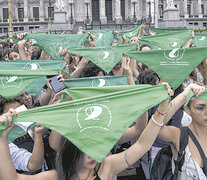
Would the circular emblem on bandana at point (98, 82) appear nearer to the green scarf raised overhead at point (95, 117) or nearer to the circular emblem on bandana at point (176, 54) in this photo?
the circular emblem on bandana at point (176, 54)

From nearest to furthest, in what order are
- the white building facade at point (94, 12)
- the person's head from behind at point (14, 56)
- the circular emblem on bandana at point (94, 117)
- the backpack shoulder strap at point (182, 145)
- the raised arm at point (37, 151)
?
1. the circular emblem on bandana at point (94, 117)
2. the raised arm at point (37, 151)
3. the backpack shoulder strap at point (182, 145)
4. the person's head from behind at point (14, 56)
5. the white building facade at point (94, 12)

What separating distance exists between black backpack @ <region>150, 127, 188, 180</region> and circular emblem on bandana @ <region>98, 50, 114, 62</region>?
120 inches

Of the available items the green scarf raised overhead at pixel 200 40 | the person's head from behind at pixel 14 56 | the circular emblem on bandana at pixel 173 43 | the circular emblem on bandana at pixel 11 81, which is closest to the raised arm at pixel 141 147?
the circular emblem on bandana at pixel 11 81

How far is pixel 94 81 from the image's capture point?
473 centimetres

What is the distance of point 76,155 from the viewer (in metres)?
2.66

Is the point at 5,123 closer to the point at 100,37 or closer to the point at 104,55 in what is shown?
the point at 104,55

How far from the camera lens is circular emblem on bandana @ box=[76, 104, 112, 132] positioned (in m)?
2.43

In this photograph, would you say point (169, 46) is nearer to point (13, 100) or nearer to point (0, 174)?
point (13, 100)

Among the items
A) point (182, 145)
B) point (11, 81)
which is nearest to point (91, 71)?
point (11, 81)

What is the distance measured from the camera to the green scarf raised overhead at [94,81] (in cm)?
454

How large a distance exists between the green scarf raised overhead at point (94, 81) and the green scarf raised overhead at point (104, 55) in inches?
39.3

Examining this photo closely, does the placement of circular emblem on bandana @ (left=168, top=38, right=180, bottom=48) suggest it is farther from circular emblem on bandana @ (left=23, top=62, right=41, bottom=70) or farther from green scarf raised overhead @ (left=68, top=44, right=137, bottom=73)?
circular emblem on bandana @ (left=23, top=62, right=41, bottom=70)

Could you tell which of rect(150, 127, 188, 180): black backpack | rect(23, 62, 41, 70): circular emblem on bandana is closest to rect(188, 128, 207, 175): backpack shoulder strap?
rect(150, 127, 188, 180): black backpack

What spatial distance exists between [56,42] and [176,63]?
4.36 m
